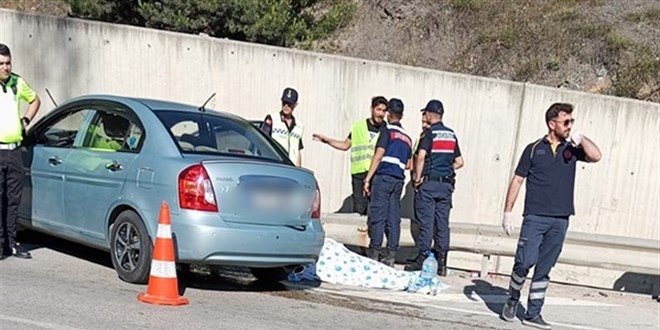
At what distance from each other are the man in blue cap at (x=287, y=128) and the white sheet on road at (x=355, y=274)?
161 centimetres

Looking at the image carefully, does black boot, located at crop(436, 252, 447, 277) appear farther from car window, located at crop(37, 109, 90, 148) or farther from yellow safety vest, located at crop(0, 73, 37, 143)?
yellow safety vest, located at crop(0, 73, 37, 143)

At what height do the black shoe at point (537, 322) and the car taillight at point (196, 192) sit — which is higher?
the car taillight at point (196, 192)

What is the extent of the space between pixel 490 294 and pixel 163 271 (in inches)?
151

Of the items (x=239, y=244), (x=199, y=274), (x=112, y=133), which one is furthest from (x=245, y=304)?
(x=112, y=133)

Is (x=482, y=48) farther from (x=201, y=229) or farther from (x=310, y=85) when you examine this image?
(x=201, y=229)

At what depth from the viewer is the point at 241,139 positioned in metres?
8.52

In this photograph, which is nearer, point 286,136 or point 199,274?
point 199,274

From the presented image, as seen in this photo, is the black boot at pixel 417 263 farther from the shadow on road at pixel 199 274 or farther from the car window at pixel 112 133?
the car window at pixel 112 133

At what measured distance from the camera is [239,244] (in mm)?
7609

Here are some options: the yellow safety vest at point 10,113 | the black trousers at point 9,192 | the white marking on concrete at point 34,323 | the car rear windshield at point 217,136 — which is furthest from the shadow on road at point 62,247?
the white marking on concrete at point 34,323

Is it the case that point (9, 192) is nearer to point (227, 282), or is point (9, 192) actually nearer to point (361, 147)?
point (227, 282)

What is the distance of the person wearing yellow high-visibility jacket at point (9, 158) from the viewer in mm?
8578

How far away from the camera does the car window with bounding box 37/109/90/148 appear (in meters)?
8.85

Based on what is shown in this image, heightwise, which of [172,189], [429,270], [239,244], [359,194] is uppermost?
[172,189]
